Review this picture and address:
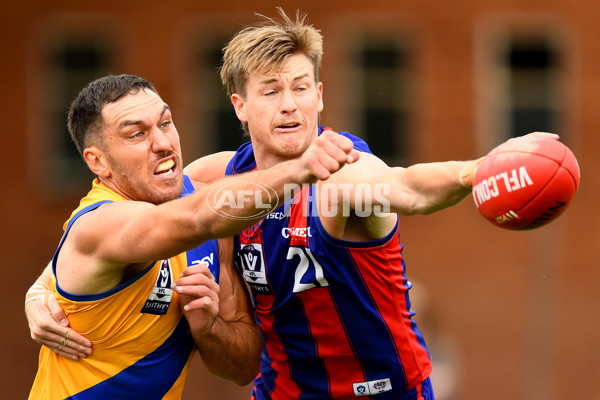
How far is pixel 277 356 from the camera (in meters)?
5.68

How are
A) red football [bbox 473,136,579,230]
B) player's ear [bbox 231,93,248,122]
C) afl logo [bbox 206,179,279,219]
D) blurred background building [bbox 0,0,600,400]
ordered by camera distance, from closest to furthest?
red football [bbox 473,136,579,230]
afl logo [bbox 206,179,279,219]
player's ear [bbox 231,93,248,122]
blurred background building [bbox 0,0,600,400]

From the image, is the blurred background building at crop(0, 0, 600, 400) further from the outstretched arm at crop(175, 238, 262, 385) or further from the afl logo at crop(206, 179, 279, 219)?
the afl logo at crop(206, 179, 279, 219)

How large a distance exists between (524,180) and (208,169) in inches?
104

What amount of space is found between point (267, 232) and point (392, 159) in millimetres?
11504

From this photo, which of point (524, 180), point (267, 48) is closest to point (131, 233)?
point (267, 48)

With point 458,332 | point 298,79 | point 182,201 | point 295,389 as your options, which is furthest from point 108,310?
point 458,332

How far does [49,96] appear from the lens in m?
16.7

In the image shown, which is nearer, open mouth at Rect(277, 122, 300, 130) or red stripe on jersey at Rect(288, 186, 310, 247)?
red stripe on jersey at Rect(288, 186, 310, 247)

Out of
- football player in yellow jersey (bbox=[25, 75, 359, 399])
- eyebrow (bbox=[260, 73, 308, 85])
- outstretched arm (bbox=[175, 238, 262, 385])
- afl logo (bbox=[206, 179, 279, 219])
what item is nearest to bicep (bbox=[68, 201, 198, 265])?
football player in yellow jersey (bbox=[25, 75, 359, 399])

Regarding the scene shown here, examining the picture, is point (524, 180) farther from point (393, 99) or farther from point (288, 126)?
point (393, 99)

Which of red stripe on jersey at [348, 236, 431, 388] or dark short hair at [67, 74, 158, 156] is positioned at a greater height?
dark short hair at [67, 74, 158, 156]

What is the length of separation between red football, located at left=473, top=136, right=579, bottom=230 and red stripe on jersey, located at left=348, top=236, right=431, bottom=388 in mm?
1099

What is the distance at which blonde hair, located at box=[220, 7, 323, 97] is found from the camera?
5523mm

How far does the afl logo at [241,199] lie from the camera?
14.1 feet
